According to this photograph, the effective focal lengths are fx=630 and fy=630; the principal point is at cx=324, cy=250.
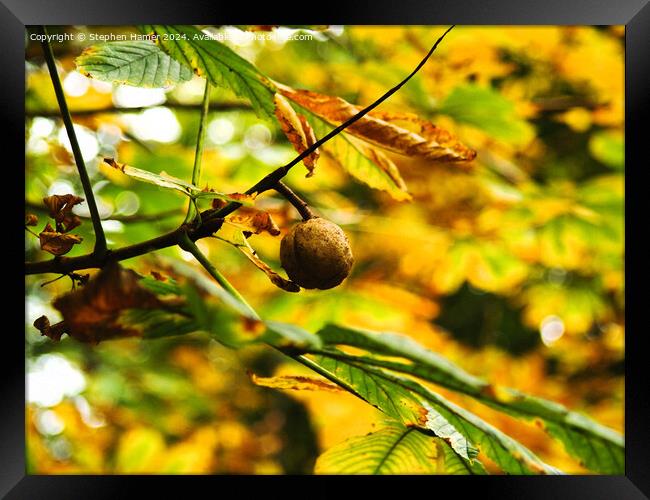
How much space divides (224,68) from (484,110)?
0.66m

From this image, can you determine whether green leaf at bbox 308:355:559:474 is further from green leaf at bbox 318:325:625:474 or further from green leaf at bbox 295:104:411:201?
green leaf at bbox 295:104:411:201

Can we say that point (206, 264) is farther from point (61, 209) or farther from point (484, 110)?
point (484, 110)

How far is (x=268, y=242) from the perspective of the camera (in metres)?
1.33

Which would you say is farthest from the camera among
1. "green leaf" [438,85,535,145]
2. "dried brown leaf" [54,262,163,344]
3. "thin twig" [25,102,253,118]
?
"green leaf" [438,85,535,145]

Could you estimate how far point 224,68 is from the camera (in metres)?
0.52

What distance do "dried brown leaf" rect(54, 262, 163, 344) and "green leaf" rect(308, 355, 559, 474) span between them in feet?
0.50

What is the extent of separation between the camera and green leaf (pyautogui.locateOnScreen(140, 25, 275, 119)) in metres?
0.52

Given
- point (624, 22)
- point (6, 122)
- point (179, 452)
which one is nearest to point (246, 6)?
point (6, 122)

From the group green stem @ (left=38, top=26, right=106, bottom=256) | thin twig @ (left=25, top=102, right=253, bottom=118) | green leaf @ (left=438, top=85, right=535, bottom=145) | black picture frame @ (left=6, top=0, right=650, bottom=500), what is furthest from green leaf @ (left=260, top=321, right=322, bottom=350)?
green leaf @ (left=438, top=85, right=535, bottom=145)

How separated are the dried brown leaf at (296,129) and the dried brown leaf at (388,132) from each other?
18 mm

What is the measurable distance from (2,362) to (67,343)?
735 millimetres

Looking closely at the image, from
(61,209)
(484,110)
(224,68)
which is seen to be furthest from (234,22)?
(484,110)

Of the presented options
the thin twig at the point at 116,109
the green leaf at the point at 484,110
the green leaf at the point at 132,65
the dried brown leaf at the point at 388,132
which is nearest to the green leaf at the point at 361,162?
the dried brown leaf at the point at 388,132

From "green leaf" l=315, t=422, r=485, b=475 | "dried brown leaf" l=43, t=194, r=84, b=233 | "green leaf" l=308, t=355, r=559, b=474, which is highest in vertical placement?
"dried brown leaf" l=43, t=194, r=84, b=233
